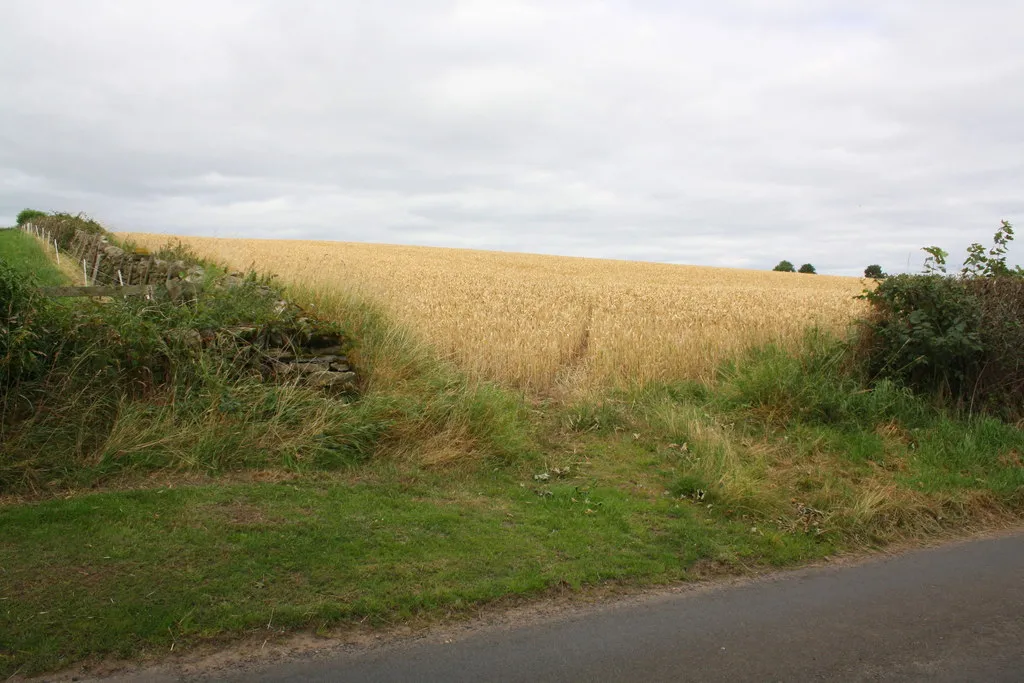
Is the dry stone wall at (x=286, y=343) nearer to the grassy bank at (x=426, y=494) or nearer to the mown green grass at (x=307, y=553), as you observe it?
the grassy bank at (x=426, y=494)

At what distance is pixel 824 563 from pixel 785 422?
3.19m

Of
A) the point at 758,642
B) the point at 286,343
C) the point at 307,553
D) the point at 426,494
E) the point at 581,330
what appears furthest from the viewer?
the point at 581,330

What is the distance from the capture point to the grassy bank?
14.6ft

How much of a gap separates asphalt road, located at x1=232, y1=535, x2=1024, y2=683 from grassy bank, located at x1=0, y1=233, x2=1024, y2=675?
0.40 metres

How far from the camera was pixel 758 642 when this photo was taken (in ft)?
14.1

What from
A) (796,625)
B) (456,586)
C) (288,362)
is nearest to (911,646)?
(796,625)

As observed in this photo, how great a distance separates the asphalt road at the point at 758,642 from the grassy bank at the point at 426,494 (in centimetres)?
40

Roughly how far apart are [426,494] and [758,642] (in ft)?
10.0

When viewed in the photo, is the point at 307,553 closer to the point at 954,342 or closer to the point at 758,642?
the point at 758,642

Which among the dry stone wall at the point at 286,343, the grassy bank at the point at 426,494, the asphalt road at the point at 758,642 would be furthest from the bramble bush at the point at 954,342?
the dry stone wall at the point at 286,343

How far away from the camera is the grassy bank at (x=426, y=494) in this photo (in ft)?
14.6

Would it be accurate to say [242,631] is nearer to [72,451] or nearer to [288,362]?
[72,451]

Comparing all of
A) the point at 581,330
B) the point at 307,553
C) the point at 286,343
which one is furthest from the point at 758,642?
the point at 581,330

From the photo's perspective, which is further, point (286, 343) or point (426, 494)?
point (286, 343)
